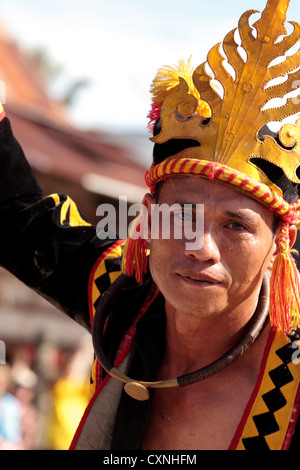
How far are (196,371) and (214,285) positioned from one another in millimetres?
303

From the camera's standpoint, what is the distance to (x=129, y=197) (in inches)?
356

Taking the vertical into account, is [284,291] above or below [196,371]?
above

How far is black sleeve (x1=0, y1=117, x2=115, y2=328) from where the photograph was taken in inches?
122

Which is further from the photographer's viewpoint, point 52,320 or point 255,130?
point 52,320

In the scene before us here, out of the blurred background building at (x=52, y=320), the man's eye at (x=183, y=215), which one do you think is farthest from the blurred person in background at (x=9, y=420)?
the man's eye at (x=183, y=215)

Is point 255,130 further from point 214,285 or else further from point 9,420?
point 9,420

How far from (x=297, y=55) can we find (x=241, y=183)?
1.53 feet

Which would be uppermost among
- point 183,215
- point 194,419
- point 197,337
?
point 183,215

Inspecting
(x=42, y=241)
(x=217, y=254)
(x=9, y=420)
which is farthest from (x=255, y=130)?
(x=9, y=420)

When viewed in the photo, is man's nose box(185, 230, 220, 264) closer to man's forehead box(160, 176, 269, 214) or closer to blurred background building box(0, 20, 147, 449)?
man's forehead box(160, 176, 269, 214)

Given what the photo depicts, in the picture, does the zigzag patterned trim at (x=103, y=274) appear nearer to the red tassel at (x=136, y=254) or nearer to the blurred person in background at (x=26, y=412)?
the red tassel at (x=136, y=254)

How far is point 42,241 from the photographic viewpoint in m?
Answer: 3.13

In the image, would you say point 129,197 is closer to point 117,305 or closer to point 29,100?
point 117,305
